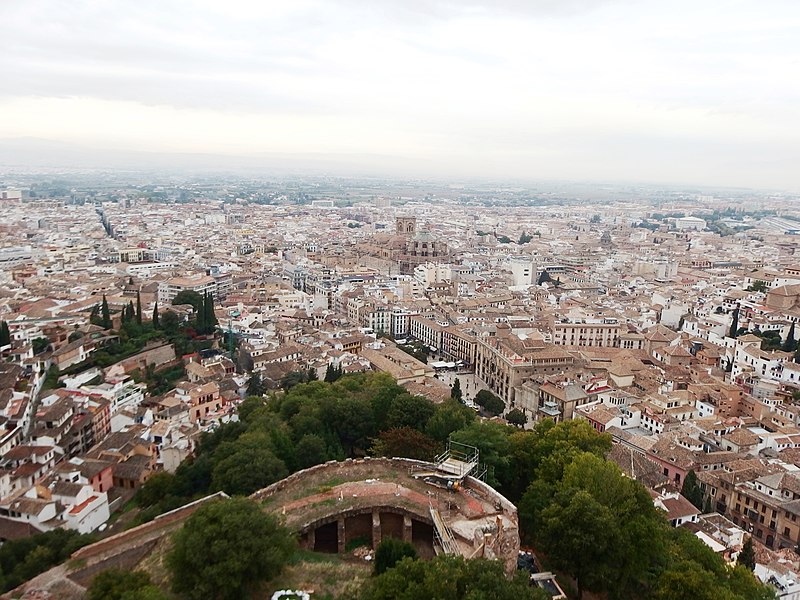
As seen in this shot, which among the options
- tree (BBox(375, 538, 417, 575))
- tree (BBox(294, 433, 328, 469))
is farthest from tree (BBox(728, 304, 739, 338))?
tree (BBox(375, 538, 417, 575))

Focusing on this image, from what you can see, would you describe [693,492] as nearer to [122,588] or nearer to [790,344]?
[122,588]

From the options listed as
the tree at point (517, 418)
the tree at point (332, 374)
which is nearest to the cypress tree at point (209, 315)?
the tree at point (332, 374)

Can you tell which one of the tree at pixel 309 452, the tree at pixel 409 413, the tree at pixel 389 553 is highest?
the tree at pixel 389 553

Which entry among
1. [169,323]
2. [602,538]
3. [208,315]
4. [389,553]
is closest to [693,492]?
[602,538]

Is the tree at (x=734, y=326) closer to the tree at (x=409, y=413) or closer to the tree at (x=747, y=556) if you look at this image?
the tree at (x=747, y=556)

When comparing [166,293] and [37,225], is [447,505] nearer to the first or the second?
[166,293]

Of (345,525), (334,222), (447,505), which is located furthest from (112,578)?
(334,222)
